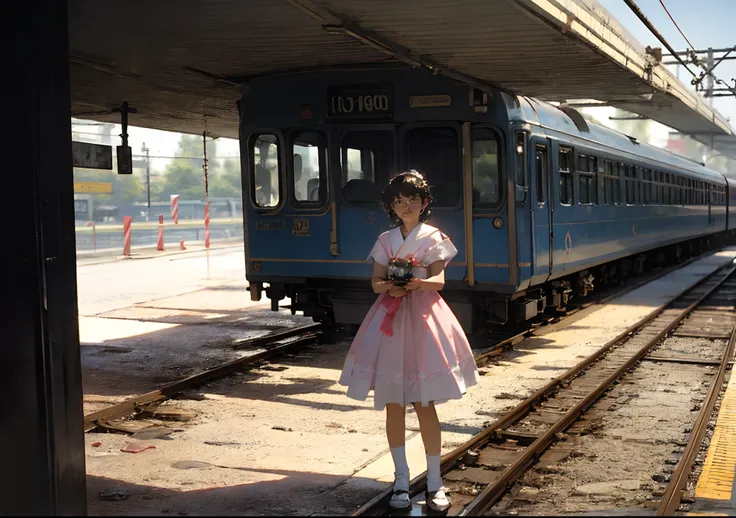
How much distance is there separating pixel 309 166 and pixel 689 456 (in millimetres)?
6574

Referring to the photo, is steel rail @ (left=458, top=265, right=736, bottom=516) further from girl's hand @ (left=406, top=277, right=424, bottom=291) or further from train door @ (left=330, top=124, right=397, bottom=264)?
train door @ (left=330, top=124, right=397, bottom=264)

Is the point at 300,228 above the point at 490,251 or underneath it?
above

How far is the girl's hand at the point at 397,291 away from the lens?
4988 mm

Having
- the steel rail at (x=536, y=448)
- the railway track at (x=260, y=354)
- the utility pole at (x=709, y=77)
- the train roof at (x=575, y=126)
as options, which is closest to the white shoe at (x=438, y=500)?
the steel rail at (x=536, y=448)

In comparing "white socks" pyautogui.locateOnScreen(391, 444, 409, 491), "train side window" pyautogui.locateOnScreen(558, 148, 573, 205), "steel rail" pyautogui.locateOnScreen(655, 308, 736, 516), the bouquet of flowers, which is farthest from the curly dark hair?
"train side window" pyautogui.locateOnScreen(558, 148, 573, 205)

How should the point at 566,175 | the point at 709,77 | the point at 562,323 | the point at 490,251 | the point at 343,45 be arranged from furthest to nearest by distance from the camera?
the point at 709,77 → the point at 562,323 → the point at 566,175 → the point at 490,251 → the point at 343,45

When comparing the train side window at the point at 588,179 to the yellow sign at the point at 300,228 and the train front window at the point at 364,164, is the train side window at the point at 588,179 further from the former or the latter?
the yellow sign at the point at 300,228

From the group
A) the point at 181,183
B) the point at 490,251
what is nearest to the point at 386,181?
the point at 490,251

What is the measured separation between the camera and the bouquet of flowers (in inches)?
198

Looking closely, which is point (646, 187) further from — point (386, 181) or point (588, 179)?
point (386, 181)

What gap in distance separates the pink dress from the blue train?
5513 mm

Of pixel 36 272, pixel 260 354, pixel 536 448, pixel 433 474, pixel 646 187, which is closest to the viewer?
pixel 36 272

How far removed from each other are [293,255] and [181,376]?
244 centimetres

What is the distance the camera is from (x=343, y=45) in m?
9.52
